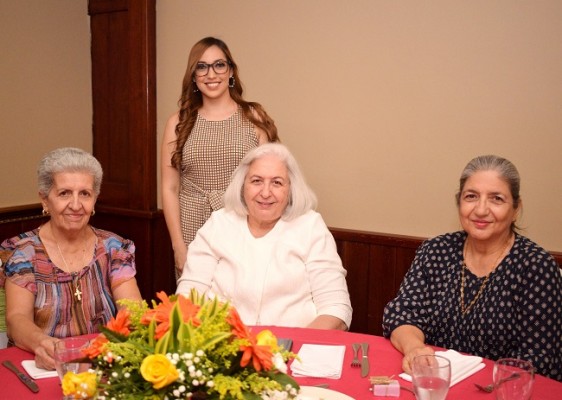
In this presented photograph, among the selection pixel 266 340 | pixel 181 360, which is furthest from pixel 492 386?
pixel 181 360

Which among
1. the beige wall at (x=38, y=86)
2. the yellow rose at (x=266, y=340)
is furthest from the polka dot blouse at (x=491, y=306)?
the beige wall at (x=38, y=86)

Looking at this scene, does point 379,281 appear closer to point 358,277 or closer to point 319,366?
point 358,277

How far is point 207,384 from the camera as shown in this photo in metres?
1.18

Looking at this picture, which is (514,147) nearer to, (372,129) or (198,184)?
(372,129)

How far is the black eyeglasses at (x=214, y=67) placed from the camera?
3.20 metres

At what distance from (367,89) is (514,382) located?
2.36m

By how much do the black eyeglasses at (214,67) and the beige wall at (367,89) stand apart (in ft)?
2.28

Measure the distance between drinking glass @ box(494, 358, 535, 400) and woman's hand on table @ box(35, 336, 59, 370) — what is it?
117 cm

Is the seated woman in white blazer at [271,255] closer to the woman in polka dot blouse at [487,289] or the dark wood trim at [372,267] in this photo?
the woman in polka dot blouse at [487,289]

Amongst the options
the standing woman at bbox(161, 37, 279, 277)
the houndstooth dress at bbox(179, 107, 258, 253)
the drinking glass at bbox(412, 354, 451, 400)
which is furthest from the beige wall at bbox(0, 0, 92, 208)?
the drinking glass at bbox(412, 354, 451, 400)

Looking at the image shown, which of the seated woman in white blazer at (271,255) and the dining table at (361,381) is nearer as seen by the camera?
the dining table at (361,381)

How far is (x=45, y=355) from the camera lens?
5.69 feet

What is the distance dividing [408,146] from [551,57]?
0.85m

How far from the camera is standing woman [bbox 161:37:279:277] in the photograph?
3.20 m
